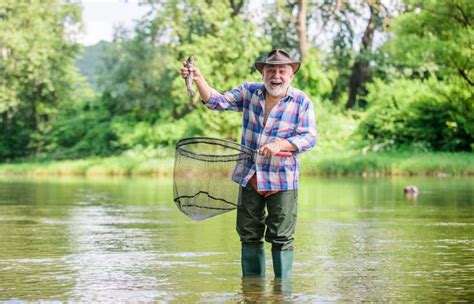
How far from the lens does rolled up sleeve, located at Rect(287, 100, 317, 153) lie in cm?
820

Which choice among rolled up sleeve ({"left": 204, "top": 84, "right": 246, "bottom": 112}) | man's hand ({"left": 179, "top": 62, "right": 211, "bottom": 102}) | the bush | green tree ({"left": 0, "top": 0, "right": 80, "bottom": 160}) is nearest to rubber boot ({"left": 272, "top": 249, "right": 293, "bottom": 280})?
rolled up sleeve ({"left": 204, "top": 84, "right": 246, "bottom": 112})

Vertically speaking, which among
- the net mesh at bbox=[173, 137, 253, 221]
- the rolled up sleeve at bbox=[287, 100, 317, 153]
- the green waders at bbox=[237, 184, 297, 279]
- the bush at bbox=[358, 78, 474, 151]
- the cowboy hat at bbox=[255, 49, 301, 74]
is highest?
the bush at bbox=[358, 78, 474, 151]

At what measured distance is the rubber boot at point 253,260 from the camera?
856cm

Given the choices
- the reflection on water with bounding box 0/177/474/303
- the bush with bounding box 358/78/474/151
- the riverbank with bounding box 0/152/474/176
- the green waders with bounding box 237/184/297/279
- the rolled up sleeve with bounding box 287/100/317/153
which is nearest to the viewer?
the reflection on water with bounding box 0/177/474/303

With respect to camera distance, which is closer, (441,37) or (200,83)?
(200,83)

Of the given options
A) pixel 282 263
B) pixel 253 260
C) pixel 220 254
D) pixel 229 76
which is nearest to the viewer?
pixel 282 263

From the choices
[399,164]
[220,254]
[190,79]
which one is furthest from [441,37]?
[190,79]

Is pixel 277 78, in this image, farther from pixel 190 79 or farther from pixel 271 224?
pixel 271 224

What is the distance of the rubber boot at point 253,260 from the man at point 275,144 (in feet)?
0.09

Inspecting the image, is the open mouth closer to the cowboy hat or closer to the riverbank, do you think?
the cowboy hat

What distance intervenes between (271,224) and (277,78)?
108 centimetres

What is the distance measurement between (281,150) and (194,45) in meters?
37.6

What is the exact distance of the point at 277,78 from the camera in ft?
27.1

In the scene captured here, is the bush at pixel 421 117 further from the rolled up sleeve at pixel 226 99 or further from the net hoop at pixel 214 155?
the net hoop at pixel 214 155
